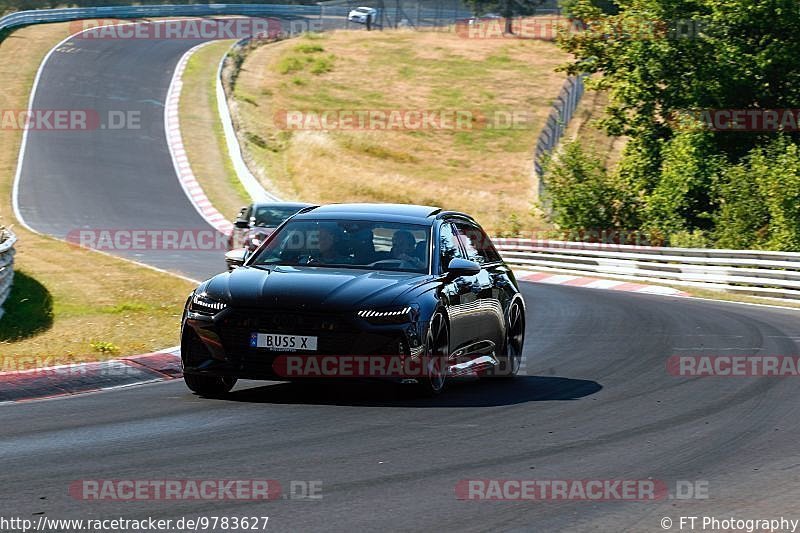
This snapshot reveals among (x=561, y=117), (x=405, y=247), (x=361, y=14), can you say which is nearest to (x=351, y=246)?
(x=405, y=247)

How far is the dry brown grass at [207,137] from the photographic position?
41.0 meters

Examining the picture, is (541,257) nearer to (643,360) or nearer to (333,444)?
(643,360)

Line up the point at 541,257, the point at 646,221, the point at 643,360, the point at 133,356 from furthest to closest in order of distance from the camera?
the point at 646,221
the point at 541,257
the point at 643,360
the point at 133,356

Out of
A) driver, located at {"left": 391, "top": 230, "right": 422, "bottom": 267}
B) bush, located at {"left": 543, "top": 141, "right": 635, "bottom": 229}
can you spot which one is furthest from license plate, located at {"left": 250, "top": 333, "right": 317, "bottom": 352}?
bush, located at {"left": 543, "top": 141, "right": 635, "bottom": 229}

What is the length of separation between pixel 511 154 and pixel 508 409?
50.5 m

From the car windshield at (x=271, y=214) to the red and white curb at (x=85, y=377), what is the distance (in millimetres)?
10518

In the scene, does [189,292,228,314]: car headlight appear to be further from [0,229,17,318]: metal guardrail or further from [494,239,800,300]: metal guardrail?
[494,239,800,300]: metal guardrail

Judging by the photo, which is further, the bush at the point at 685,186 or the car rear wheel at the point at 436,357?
the bush at the point at 685,186

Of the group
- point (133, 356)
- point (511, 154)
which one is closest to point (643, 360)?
point (133, 356)

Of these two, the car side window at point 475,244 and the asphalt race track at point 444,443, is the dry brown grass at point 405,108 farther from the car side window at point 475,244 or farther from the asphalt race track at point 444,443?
the asphalt race track at point 444,443

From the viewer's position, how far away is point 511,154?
59688 millimetres

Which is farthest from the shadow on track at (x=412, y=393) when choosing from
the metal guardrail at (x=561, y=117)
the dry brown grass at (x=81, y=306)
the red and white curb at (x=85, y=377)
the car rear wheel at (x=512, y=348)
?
the metal guardrail at (x=561, y=117)

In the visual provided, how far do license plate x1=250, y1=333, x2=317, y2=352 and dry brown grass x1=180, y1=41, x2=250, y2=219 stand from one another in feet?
93.2

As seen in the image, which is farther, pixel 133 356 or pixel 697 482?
pixel 133 356
